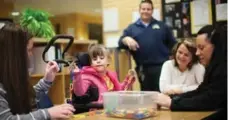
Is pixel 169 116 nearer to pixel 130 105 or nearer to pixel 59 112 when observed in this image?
pixel 130 105

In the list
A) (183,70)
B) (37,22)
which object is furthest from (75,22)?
(183,70)

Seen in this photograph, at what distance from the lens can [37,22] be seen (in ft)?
11.2

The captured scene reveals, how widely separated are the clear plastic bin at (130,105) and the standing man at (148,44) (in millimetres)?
1603

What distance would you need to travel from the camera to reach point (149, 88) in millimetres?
3336

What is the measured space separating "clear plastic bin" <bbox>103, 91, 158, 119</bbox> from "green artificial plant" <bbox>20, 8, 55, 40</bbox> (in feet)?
6.47

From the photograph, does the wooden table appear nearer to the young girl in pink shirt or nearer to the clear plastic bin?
the clear plastic bin

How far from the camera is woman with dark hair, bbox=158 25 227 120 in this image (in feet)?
5.53

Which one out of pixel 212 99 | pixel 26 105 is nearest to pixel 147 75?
pixel 212 99

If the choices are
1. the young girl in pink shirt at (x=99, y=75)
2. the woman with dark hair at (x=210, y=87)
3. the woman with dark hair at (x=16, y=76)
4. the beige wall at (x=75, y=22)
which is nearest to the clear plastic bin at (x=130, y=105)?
the woman with dark hair at (x=210, y=87)

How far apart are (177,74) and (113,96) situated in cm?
94

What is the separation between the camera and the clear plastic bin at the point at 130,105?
156cm

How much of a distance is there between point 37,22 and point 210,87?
2.25m

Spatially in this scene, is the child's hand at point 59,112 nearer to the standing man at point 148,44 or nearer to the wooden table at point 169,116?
the wooden table at point 169,116

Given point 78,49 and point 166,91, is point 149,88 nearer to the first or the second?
point 166,91
